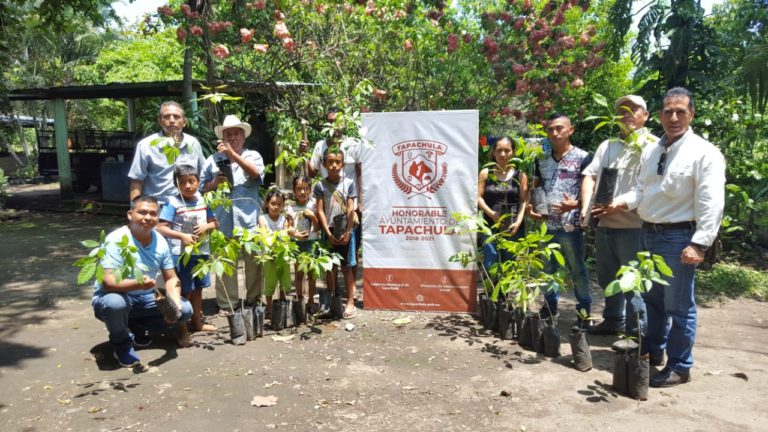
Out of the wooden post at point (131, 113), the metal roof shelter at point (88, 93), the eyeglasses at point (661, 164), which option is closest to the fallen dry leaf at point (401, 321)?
the eyeglasses at point (661, 164)

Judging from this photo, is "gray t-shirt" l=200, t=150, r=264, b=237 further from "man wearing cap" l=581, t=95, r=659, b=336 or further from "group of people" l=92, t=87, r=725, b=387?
"man wearing cap" l=581, t=95, r=659, b=336

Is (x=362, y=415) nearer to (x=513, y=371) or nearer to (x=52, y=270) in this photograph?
(x=513, y=371)

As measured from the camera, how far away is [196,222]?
14.1ft

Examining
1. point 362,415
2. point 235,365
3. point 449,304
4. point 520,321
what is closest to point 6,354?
point 235,365

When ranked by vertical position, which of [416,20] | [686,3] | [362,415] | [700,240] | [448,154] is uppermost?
[416,20]

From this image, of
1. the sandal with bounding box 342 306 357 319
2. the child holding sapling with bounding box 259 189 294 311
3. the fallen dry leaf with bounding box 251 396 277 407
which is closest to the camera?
the fallen dry leaf with bounding box 251 396 277 407

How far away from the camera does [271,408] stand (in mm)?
3205

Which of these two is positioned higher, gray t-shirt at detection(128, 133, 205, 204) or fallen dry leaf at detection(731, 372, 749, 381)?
gray t-shirt at detection(128, 133, 205, 204)

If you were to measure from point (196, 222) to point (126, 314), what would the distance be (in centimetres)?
88

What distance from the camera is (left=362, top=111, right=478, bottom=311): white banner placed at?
4.80m

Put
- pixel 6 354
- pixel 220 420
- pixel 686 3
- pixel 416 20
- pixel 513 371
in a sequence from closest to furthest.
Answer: pixel 220 420
pixel 513 371
pixel 6 354
pixel 686 3
pixel 416 20

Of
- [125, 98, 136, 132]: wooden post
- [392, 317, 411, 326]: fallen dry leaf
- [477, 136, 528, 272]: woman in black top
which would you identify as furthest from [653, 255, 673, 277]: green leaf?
[125, 98, 136, 132]: wooden post

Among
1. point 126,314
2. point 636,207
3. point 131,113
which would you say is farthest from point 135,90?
point 636,207

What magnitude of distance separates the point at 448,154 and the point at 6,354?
12.4ft
